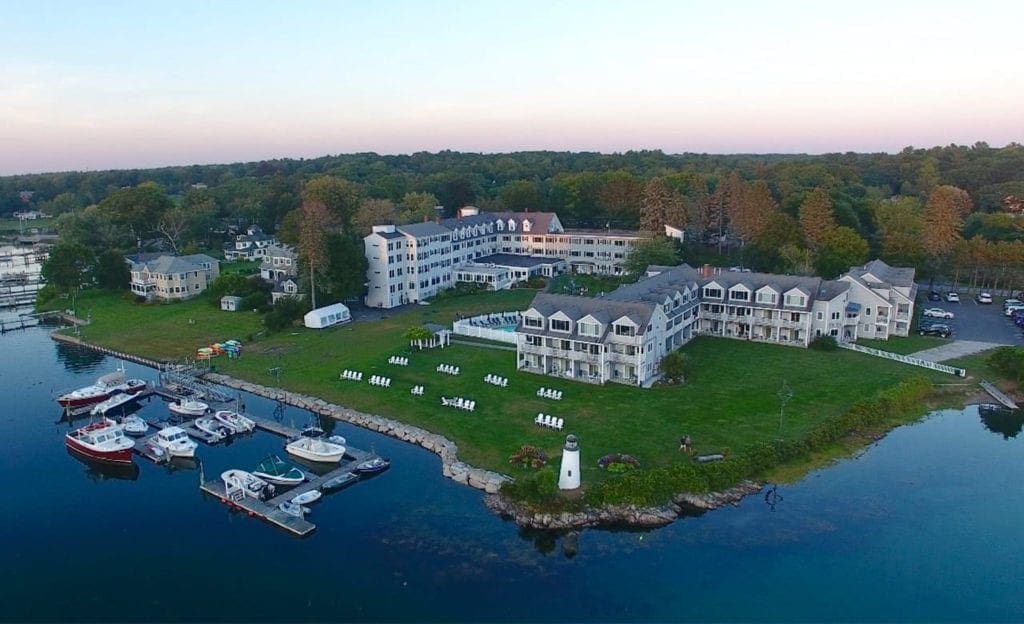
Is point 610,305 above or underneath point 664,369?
above

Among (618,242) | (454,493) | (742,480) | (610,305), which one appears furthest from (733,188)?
(454,493)

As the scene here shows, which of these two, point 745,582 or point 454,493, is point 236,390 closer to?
point 454,493

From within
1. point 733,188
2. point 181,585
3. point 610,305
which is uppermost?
point 733,188

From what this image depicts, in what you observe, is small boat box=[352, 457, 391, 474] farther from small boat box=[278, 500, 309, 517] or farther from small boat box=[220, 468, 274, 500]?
small boat box=[220, 468, 274, 500]

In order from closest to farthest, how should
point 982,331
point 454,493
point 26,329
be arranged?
point 454,493, point 982,331, point 26,329

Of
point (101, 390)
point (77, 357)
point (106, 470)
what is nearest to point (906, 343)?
point (106, 470)

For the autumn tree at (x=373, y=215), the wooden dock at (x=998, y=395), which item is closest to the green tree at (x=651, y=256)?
the wooden dock at (x=998, y=395)
